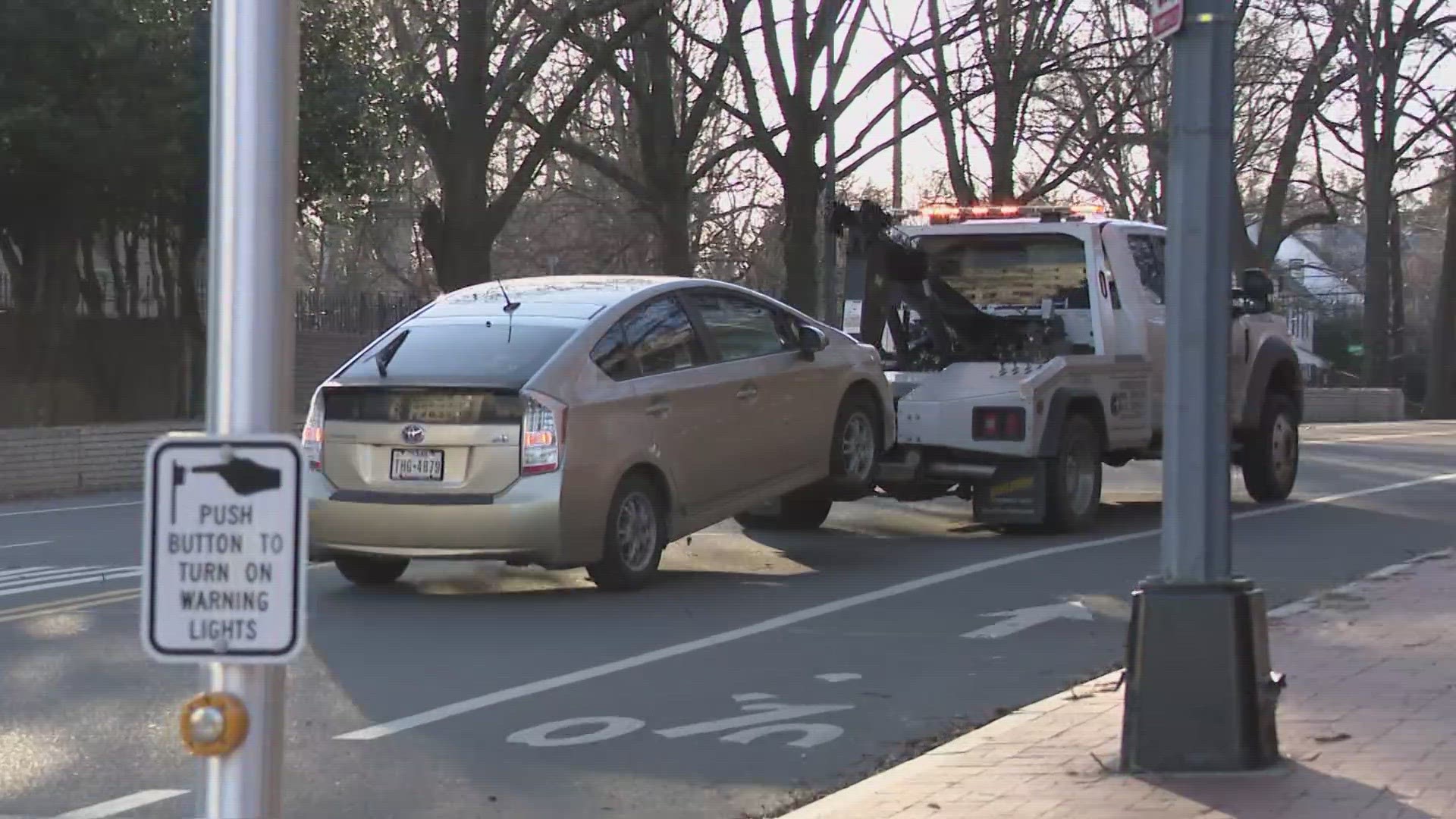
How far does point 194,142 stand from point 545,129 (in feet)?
22.3

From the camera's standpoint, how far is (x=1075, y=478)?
13.8 metres

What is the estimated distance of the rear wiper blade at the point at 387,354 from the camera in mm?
10523

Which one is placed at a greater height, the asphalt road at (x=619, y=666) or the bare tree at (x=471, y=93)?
the bare tree at (x=471, y=93)

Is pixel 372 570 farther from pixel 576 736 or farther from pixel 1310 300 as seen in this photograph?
pixel 1310 300

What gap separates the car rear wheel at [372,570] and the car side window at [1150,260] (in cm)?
613

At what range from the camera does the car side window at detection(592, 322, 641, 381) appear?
10672mm

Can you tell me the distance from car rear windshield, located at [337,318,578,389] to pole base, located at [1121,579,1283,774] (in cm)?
457

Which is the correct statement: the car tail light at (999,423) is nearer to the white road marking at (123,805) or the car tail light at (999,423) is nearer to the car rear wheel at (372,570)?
the car rear wheel at (372,570)

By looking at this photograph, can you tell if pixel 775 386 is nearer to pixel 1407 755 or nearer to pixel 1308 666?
pixel 1308 666

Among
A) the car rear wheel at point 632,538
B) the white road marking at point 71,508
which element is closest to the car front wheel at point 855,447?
the car rear wheel at point 632,538

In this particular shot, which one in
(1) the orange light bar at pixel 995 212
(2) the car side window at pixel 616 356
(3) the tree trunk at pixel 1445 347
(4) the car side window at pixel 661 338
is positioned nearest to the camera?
(2) the car side window at pixel 616 356

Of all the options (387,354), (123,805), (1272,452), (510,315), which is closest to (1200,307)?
(123,805)

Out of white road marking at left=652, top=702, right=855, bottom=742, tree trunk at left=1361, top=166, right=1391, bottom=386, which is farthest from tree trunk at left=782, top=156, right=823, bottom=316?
white road marking at left=652, top=702, right=855, bottom=742

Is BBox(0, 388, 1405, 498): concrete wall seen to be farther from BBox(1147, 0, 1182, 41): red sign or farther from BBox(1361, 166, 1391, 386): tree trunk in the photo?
BBox(1361, 166, 1391, 386): tree trunk
